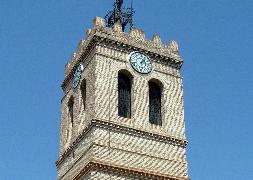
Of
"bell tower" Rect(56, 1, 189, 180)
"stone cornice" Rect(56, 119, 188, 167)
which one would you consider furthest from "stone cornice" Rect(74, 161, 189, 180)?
"stone cornice" Rect(56, 119, 188, 167)

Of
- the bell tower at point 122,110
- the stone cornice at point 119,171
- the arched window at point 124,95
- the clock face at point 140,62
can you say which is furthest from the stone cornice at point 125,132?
the clock face at point 140,62

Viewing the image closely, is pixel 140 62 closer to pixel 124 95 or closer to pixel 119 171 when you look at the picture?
pixel 124 95

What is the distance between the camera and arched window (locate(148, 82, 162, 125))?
50.9 meters

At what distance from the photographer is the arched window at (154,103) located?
50.9 meters

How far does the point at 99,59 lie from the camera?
4991 centimetres

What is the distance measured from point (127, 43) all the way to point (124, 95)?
16.1ft

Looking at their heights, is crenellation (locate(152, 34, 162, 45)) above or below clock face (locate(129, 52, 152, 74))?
above

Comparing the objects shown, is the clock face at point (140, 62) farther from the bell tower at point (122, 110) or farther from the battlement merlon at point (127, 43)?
the battlement merlon at point (127, 43)

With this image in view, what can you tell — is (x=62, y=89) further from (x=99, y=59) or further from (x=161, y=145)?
(x=161, y=145)

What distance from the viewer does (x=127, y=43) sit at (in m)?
51.8

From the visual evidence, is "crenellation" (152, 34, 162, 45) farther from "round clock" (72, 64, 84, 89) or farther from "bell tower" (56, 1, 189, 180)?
"round clock" (72, 64, 84, 89)

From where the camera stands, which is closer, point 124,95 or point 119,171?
point 119,171

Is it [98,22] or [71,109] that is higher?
[98,22]

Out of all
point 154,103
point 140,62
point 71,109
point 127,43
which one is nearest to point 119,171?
point 154,103
